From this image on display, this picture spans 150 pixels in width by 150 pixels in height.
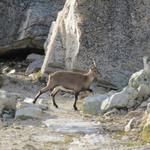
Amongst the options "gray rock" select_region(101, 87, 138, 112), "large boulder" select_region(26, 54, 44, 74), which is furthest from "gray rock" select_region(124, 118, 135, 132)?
"large boulder" select_region(26, 54, 44, 74)

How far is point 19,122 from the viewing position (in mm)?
14672

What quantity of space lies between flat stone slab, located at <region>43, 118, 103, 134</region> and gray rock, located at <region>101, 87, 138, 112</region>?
1.47m

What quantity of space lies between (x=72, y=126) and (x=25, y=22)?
1445 cm

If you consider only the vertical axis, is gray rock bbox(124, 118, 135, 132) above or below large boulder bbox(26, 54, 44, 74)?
above

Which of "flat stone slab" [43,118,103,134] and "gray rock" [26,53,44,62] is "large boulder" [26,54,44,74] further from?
"flat stone slab" [43,118,103,134]

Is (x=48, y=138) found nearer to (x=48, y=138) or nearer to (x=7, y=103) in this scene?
(x=48, y=138)

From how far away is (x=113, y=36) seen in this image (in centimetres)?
2136

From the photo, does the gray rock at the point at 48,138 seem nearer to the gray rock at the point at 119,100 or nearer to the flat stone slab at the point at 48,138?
the flat stone slab at the point at 48,138

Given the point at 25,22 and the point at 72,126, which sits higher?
the point at 72,126

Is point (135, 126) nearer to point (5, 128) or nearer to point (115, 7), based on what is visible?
point (5, 128)

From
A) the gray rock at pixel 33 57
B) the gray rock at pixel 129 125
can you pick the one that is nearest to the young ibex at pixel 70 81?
the gray rock at pixel 129 125

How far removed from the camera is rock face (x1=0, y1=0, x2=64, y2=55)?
27281 millimetres

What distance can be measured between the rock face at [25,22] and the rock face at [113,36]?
5.85 metres

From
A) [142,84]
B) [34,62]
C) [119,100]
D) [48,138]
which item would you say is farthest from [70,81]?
[34,62]
